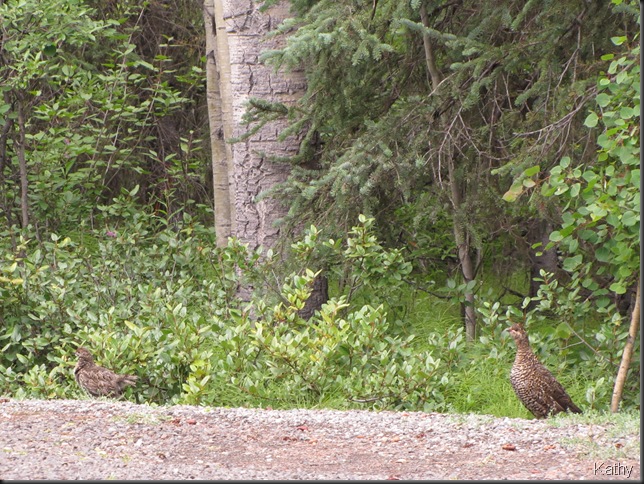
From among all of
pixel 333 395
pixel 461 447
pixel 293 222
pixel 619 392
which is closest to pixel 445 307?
pixel 293 222

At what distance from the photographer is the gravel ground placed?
4770mm

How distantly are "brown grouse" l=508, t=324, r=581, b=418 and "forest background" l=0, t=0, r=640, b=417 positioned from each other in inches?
14.7

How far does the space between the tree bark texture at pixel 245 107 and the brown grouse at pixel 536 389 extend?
3.01m

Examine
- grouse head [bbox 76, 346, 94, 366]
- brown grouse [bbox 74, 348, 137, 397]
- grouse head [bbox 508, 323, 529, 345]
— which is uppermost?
grouse head [bbox 508, 323, 529, 345]

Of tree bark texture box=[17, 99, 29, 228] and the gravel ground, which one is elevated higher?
tree bark texture box=[17, 99, 29, 228]

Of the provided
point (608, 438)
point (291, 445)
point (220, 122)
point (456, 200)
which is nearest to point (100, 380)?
point (291, 445)

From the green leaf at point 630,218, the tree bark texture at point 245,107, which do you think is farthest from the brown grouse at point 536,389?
the tree bark texture at point 245,107

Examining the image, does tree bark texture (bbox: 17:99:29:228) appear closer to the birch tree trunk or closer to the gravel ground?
the birch tree trunk

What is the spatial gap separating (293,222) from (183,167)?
471 centimetres

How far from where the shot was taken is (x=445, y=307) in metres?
9.72

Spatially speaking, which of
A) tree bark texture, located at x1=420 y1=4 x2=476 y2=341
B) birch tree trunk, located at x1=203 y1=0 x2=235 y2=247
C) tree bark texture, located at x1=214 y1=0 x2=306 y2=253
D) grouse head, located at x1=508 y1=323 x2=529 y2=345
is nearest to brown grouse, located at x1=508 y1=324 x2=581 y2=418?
grouse head, located at x1=508 y1=323 x2=529 y2=345

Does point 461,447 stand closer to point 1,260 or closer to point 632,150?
point 632,150

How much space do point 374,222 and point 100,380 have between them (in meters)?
2.87

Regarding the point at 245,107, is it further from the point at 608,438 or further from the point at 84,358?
the point at 608,438
